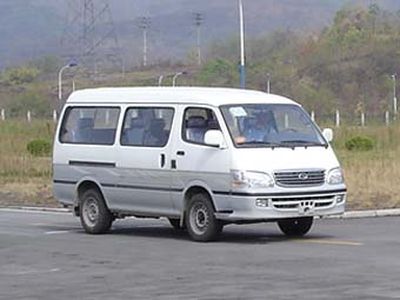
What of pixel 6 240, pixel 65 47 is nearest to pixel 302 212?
pixel 6 240

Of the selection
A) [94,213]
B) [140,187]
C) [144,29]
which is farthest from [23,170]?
[144,29]

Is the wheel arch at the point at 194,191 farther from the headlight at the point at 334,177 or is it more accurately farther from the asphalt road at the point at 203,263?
the headlight at the point at 334,177

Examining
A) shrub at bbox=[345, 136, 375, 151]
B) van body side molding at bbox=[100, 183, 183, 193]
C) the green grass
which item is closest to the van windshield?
van body side molding at bbox=[100, 183, 183, 193]

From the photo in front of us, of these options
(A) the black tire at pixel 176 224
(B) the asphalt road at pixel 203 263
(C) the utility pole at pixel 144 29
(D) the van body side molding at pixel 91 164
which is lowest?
(B) the asphalt road at pixel 203 263

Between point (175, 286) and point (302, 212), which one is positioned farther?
point (302, 212)

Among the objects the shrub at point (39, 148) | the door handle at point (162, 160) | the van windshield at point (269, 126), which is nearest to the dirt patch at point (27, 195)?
the door handle at point (162, 160)

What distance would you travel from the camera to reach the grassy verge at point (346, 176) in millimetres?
27672

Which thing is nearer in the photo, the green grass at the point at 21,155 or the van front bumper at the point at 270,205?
the van front bumper at the point at 270,205

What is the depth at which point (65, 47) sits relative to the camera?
4702 inches

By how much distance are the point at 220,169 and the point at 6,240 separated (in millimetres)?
3754

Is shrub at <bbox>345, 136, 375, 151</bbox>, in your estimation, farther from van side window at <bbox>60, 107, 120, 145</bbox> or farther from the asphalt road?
van side window at <bbox>60, 107, 120, 145</bbox>

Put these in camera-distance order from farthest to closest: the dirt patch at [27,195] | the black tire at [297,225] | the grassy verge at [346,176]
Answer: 1. the dirt patch at [27,195]
2. the grassy verge at [346,176]
3. the black tire at [297,225]

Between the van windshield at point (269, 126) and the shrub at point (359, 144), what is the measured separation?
1197 inches

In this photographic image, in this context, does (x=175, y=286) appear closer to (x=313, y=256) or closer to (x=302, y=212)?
(x=313, y=256)
